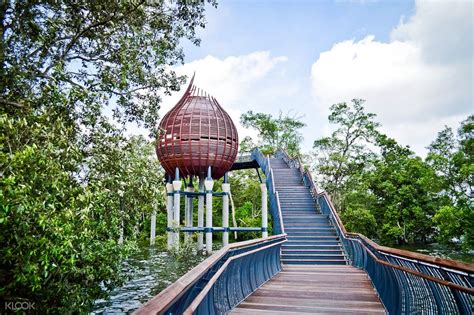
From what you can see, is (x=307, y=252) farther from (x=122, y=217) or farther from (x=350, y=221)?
(x=350, y=221)

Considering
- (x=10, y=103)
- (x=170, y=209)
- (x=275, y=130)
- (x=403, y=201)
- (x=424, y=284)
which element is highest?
(x=275, y=130)

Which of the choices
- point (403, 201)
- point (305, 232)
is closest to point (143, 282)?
point (305, 232)

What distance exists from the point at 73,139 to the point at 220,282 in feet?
11.7

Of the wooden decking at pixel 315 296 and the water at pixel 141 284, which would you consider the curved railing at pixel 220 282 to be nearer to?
the wooden decking at pixel 315 296

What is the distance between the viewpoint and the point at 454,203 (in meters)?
18.1

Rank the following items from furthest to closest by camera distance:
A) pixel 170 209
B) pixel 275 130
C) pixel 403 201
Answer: pixel 275 130 → pixel 403 201 → pixel 170 209

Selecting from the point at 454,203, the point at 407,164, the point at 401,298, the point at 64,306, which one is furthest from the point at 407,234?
the point at 64,306

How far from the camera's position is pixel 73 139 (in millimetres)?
6176

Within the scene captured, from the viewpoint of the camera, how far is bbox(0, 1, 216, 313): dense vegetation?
388 cm

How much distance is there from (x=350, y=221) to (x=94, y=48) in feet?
63.7

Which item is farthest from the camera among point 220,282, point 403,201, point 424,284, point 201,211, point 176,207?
point 201,211

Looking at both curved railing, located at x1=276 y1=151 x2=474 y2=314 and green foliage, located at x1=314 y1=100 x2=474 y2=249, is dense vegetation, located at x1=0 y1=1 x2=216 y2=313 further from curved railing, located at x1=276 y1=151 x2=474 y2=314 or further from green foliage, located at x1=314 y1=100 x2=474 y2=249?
green foliage, located at x1=314 y1=100 x2=474 y2=249

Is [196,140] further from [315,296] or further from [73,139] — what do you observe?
[315,296]

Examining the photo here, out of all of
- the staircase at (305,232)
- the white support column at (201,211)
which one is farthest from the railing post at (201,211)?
the staircase at (305,232)
